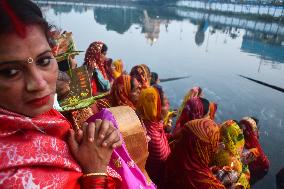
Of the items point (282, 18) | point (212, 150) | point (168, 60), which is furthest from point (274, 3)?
point (212, 150)

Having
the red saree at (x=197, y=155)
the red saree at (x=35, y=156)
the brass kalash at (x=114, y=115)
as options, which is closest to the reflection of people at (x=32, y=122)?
the red saree at (x=35, y=156)

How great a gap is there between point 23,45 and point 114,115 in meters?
0.86

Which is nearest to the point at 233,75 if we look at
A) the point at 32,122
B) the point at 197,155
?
the point at 197,155

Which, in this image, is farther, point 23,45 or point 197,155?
point 197,155

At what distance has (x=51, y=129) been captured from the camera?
91 centimetres

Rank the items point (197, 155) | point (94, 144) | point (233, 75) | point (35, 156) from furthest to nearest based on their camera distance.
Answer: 1. point (233, 75)
2. point (197, 155)
3. point (94, 144)
4. point (35, 156)

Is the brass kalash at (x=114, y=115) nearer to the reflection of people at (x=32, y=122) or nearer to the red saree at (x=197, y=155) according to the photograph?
the reflection of people at (x=32, y=122)

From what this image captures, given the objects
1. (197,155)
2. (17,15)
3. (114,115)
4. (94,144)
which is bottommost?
(197,155)

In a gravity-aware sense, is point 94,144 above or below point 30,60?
below

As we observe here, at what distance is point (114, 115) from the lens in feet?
5.21

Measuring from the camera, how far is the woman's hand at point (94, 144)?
94 centimetres

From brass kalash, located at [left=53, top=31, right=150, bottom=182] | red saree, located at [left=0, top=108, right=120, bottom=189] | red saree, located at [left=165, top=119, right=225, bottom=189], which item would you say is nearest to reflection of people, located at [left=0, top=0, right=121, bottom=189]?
red saree, located at [left=0, top=108, right=120, bottom=189]

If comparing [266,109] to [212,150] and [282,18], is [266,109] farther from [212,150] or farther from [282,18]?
[282,18]

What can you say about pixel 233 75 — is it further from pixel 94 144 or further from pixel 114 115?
pixel 94 144
